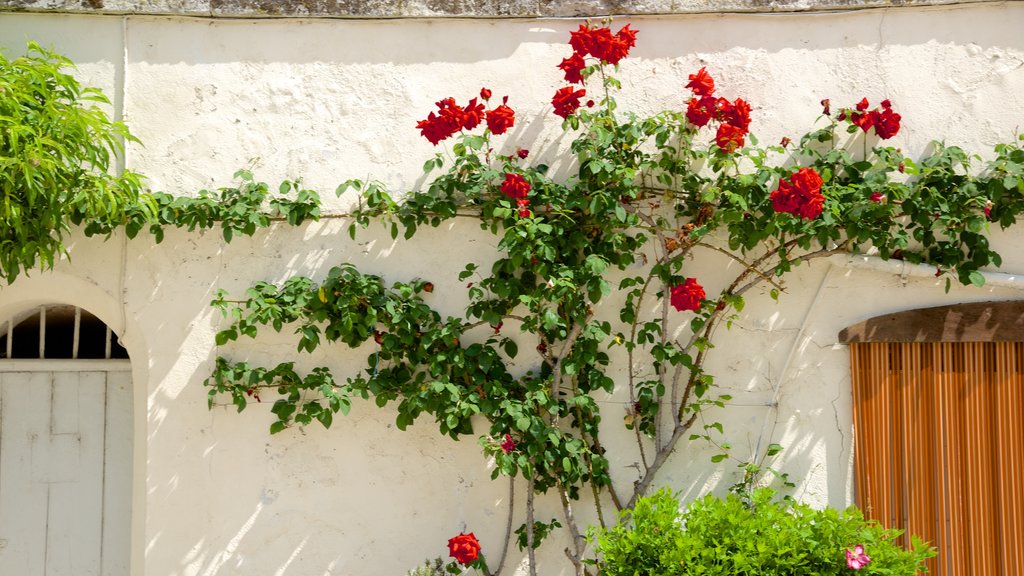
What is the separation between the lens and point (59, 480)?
14.7 feet

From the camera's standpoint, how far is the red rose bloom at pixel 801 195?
3775mm

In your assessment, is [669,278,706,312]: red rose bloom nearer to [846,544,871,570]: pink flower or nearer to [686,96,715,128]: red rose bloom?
[686,96,715,128]: red rose bloom

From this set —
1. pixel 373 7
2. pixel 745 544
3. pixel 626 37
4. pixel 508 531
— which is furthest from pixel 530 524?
pixel 373 7

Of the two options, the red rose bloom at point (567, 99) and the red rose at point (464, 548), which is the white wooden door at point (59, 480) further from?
the red rose bloom at point (567, 99)

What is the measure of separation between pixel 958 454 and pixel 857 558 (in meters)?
0.93

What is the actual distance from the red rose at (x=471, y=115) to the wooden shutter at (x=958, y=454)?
6.73ft

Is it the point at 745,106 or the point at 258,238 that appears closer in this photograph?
the point at 745,106

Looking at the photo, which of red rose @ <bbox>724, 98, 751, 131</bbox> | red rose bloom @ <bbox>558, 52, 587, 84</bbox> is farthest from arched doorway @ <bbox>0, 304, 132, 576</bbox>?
red rose @ <bbox>724, 98, 751, 131</bbox>

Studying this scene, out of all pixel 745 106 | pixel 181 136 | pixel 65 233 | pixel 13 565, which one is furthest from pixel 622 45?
pixel 13 565

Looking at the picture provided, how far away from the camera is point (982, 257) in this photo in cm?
401

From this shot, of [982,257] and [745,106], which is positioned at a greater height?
[745,106]

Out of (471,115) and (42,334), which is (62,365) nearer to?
(42,334)

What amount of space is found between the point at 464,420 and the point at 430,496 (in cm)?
39

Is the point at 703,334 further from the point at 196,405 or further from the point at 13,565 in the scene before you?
the point at 13,565
